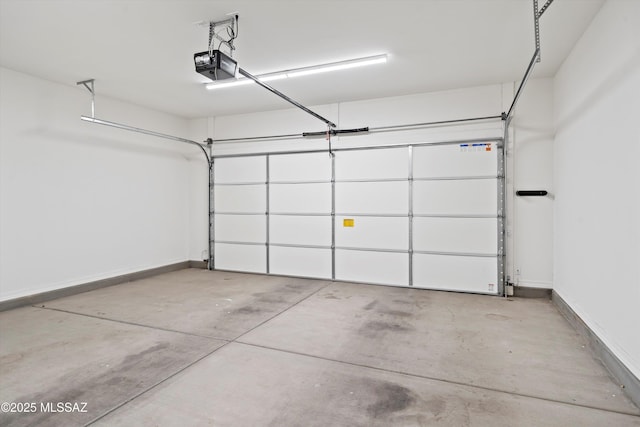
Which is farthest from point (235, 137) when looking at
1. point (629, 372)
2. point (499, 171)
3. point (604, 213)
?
point (629, 372)

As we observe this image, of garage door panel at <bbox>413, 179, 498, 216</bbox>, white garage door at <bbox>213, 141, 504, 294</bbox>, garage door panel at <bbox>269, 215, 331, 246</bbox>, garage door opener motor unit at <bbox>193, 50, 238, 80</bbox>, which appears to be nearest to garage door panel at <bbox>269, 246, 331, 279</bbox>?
white garage door at <bbox>213, 141, 504, 294</bbox>

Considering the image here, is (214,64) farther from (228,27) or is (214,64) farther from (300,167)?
(300,167)

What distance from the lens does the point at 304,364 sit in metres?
2.90

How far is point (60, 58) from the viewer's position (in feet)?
13.3

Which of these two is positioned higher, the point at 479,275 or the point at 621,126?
the point at 621,126

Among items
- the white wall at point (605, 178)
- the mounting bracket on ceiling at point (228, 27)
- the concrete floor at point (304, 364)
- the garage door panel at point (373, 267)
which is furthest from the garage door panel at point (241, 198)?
the white wall at point (605, 178)

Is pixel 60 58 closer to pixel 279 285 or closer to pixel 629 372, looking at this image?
pixel 279 285

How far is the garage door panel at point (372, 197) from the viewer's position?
5605mm

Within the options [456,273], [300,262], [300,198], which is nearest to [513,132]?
[456,273]

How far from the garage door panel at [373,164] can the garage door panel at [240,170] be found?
61.3 inches

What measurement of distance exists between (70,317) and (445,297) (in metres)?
4.90

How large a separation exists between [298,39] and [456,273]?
399 cm

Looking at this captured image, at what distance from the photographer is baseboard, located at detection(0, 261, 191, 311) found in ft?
14.5

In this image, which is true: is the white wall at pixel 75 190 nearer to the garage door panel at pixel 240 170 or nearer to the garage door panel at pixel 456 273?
the garage door panel at pixel 240 170
